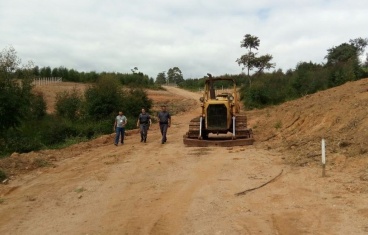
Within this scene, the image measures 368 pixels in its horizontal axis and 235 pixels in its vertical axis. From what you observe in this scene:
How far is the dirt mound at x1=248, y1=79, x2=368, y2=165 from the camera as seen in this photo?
12.8 metres

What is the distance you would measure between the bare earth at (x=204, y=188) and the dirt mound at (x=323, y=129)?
0.06m

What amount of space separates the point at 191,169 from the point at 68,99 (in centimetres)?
2931

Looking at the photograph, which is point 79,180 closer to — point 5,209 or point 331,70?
point 5,209

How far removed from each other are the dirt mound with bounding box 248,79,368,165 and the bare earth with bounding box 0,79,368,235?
0.06 meters

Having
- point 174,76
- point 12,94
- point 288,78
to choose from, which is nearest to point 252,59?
point 288,78

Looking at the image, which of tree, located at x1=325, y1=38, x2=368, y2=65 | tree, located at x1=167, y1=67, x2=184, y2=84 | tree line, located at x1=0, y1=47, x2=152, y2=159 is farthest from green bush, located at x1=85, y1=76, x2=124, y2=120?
tree, located at x1=167, y1=67, x2=184, y2=84

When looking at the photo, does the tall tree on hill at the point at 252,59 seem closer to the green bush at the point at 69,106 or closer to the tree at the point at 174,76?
the green bush at the point at 69,106

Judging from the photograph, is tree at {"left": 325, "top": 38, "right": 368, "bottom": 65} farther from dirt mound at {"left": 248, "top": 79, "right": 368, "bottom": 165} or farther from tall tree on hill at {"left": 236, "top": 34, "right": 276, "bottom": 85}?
dirt mound at {"left": 248, "top": 79, "right": 368, "bottom": 165}

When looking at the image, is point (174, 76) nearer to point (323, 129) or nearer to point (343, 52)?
point (343, 52)

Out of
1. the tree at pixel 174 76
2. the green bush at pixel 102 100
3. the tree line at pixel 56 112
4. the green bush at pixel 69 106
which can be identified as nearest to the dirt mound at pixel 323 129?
the tree line at pixel 56 112

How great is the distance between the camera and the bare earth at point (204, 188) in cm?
786

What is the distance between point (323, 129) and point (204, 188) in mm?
7570

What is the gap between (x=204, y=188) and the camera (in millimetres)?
10383

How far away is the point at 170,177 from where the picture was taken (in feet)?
39.0
